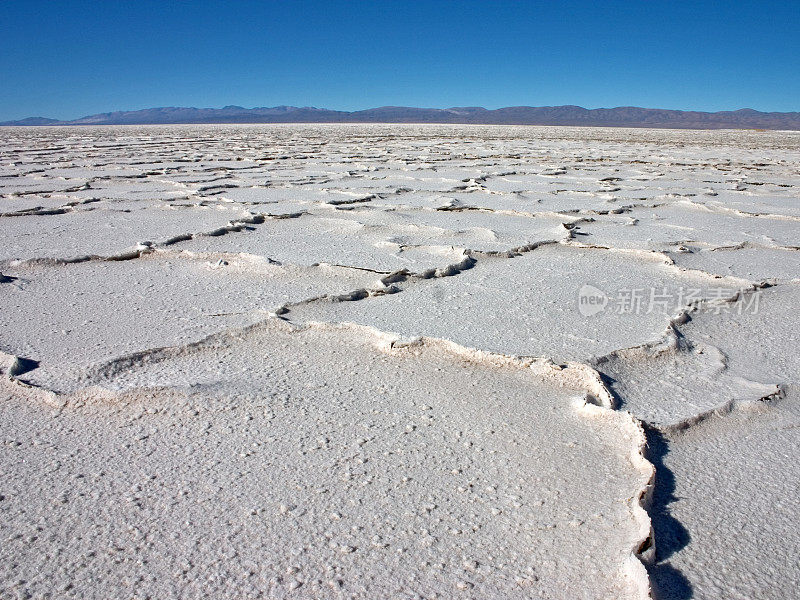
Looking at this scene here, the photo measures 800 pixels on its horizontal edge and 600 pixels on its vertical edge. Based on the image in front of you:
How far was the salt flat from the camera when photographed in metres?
0.88

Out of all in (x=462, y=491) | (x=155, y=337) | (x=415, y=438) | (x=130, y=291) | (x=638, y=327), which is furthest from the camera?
(x=130, y=291)

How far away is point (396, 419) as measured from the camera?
1.28 m

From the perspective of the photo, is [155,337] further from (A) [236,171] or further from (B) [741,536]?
(A) [236,171]

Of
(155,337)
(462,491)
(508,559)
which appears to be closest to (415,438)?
(462,491)

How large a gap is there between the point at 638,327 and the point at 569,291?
382mm

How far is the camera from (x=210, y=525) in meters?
0.95

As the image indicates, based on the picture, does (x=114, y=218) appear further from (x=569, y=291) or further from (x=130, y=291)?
(x=569, y=291)

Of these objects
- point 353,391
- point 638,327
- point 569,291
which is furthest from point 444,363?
point 569,291

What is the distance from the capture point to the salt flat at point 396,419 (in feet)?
2.89

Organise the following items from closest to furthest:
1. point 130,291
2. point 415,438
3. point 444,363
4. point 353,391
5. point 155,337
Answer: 1. point 415,438
2. point 353,391
3. point 444,363
4. point 155,337
5. point 130,291

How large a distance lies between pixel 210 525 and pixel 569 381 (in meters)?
0.84

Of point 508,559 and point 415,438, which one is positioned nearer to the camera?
point 508,559

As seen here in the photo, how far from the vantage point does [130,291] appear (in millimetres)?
2100

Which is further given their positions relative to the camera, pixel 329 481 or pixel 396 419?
pixel 396 419
